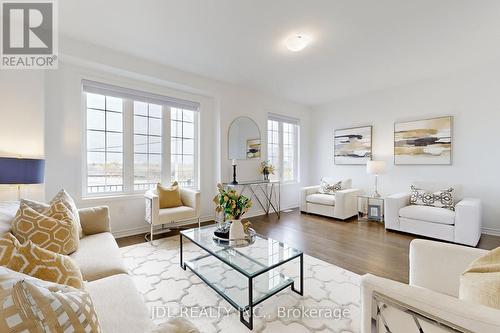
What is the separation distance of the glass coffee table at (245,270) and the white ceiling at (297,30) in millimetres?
2311

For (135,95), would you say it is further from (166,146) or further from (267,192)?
(267,192)

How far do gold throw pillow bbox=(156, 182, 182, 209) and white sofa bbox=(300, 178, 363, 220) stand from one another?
2.67m

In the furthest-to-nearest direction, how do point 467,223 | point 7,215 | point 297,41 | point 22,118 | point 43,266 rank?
point 467,223 → point 297,41 → point 22,118 → point 7,215 → point 43,266

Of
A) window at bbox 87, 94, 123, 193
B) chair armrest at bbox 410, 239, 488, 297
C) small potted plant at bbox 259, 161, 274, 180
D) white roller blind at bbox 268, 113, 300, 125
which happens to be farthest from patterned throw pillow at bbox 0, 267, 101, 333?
white roller blind at bbox 268, 113, 300, 125

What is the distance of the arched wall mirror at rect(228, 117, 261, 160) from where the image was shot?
14.3 ft

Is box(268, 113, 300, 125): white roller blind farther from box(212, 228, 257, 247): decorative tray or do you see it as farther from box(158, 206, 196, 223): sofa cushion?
box(212, 228, 257, 247): decorative tray

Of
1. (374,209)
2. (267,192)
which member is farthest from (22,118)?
(374,209)

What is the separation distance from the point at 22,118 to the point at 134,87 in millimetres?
1437

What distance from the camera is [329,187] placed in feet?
15.8

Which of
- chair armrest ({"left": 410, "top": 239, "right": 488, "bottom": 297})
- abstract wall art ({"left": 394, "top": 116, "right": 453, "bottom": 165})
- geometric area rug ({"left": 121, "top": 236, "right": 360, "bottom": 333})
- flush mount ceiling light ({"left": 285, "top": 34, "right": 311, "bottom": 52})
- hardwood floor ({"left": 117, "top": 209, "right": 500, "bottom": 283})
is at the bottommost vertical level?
geometric area rug ({"left": 121, "top": 236, "right": 360, "bottom": 333})

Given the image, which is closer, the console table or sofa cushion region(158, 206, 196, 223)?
sofa cushion region(158, 206, 196, 223)

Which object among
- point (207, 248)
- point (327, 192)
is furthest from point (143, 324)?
point (327, 192)

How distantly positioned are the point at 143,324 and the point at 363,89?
5109mm

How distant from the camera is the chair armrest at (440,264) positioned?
4.03 ft
